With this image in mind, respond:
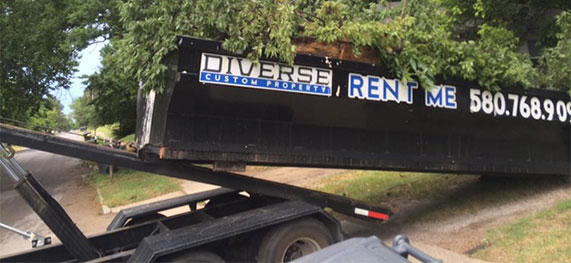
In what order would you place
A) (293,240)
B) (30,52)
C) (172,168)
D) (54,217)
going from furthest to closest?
(30,52)
(172,168)
(293,240)
(54,217)

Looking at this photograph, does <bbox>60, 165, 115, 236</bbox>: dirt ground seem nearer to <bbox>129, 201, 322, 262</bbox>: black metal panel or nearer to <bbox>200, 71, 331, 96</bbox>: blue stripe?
<bbox>129, 201, 322, 262</bbox>: black metal panel

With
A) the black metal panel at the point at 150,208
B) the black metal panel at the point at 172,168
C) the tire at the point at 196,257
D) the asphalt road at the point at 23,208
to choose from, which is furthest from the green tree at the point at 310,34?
the black metal panel at the point at 150,208

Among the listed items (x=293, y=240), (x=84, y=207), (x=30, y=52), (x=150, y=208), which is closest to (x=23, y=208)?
(x=84, y=207)

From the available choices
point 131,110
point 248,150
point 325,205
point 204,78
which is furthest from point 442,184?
point 131,110

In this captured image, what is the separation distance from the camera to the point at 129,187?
13055mm

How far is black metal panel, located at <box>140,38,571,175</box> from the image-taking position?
4332 millimetres

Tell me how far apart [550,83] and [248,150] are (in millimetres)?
5016

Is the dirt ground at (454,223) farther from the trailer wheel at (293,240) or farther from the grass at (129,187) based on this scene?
the grass at (129,187)

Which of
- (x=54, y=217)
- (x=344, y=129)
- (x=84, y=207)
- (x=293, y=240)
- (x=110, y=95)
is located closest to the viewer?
(x=54, y=217)

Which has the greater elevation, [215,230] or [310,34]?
[310,34]

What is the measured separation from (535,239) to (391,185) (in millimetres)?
3871

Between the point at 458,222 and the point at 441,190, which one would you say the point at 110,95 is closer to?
the point at 441,190

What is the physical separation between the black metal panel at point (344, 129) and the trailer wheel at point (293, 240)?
0.69m

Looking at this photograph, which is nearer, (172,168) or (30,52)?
(172,168)
